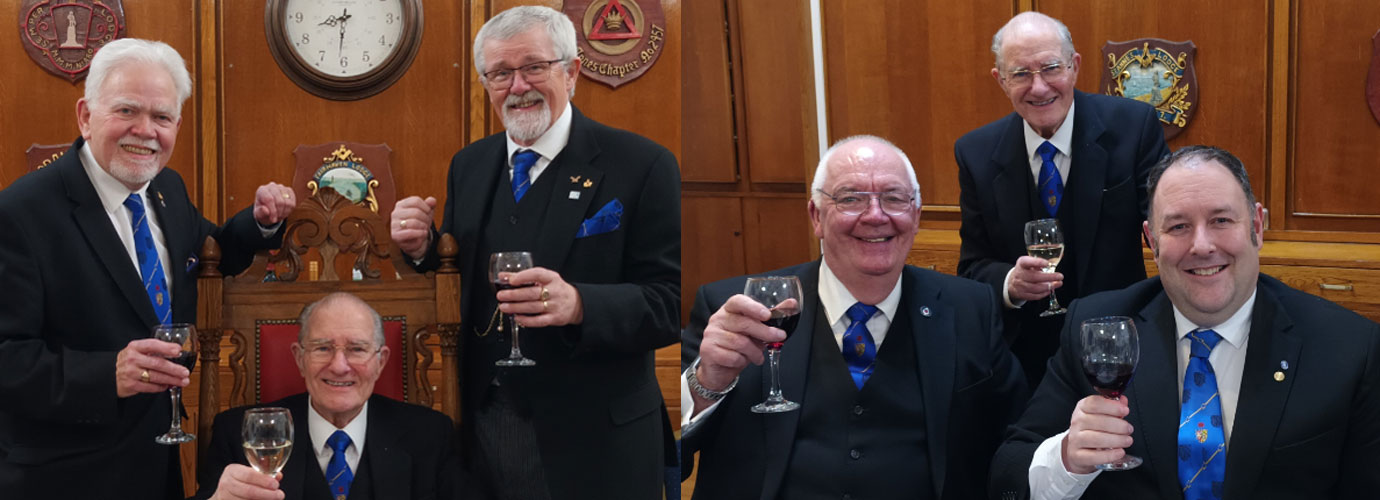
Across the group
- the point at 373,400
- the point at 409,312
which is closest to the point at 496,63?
the point at 409,312

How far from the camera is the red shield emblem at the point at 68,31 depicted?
165 inches

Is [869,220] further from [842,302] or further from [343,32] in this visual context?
[343,32]

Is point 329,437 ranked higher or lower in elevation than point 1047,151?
lower

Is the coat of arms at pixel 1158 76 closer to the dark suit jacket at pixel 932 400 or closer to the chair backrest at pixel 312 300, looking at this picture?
the dark suit jacket at pixel 932 400

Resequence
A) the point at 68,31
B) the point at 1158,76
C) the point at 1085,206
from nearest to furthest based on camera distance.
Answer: the point at 1085,206 < the point at 68,31 < the point at 1158,76

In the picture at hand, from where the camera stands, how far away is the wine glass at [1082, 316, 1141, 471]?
1.83 metres

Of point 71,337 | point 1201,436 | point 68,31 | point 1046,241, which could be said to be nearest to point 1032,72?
point 1046,241

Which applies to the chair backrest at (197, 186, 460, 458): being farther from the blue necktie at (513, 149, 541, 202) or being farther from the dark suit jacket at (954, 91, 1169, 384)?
the dark suit jacket at (954, 91, 1169, 384)

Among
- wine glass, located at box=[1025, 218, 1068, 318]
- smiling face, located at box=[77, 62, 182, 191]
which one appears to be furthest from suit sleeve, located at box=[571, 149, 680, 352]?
smiling face, located at box=[77, 62, 182, 191]

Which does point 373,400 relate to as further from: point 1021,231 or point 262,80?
point 262,80

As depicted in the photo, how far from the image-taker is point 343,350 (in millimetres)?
2422

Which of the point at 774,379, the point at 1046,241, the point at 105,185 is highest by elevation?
the point at 105,185

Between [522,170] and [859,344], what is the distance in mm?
942

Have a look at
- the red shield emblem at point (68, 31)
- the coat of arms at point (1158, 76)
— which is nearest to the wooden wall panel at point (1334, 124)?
the coat of arms at point (1158, 76)
